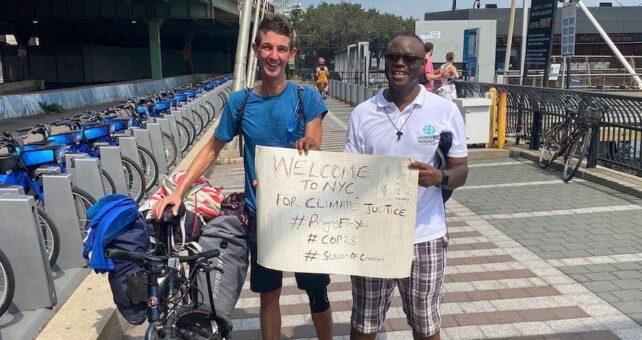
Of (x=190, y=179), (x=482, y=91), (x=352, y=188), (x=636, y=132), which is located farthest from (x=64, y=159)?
(x=482, y=91)

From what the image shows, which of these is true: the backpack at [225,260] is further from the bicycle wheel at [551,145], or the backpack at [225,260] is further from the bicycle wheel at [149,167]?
the bicycle wheel at [551,145]

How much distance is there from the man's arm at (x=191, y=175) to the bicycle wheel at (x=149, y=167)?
488cm

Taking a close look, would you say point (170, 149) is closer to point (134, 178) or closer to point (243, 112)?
point (134, 178)

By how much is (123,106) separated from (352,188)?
28.3ft

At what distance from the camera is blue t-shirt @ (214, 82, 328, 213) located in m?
2.78

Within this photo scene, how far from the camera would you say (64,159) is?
235 inches

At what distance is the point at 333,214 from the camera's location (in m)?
2.56

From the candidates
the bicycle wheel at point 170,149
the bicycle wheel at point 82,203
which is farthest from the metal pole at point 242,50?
the bicycle wheel at point 82,203

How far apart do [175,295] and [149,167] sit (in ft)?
17.8

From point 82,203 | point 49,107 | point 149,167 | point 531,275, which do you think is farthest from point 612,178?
point 49,107

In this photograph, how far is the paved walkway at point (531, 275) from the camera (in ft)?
13.0

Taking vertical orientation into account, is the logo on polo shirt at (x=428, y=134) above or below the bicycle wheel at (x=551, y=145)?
above

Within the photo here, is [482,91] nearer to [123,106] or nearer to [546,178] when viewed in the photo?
[546,178]

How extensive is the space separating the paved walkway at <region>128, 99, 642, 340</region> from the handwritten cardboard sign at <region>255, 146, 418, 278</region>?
4.94 feet
